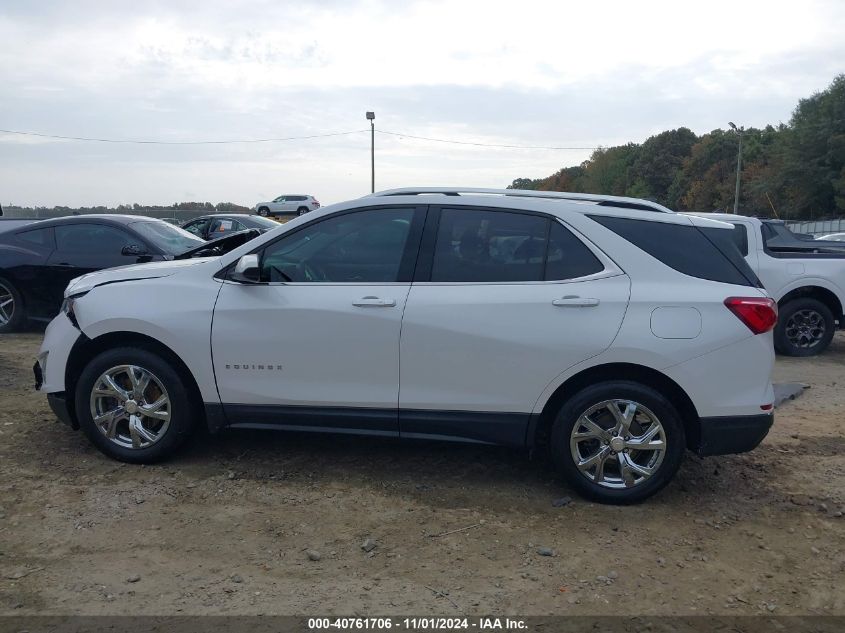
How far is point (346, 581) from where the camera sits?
3.45m

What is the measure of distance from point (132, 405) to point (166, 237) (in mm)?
5447

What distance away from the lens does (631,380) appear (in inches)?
166

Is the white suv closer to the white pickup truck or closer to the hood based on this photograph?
the hood

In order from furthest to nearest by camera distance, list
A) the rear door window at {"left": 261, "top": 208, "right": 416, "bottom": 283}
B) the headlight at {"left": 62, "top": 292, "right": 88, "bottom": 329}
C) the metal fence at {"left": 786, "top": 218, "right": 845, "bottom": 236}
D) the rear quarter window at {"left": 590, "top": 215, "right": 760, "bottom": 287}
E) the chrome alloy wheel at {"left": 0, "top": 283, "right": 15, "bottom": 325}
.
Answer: the metal fence at {"left": 786, "top": 218, "right": 845, "bottom": 236} → the chrome alloy wheel at {"left": 0, "top": 283, "right": 15, "bottom": 325} → the headlight at {"left": 62, "top": 292, "right": 88, "bottom": 329} → the rear door window at {"left": 261, "top": 208, "right": 416, "bottom": 283} → the rear quarter window at {"left": 590, "top": 215, "right": 760, "bottom": 287}

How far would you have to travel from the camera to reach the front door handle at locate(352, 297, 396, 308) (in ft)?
14.3

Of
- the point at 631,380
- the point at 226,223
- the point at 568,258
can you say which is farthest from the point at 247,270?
the point at 226,223

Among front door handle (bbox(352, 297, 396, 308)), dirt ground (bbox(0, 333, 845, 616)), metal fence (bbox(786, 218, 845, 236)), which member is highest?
metal fence (bbox(786, 218, 845, 236))

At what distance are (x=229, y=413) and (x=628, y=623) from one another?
265cm

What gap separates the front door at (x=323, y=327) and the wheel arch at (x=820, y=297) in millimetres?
6572

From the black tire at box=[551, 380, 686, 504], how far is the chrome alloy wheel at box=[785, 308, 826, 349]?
5.98 m

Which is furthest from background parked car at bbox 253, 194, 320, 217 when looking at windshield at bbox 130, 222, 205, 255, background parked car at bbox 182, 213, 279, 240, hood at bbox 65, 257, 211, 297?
hood at bbox 65, 257, 211, 297

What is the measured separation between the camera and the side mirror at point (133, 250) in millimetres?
8859

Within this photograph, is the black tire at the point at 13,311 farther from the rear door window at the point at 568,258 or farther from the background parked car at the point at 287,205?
the background parked car at the point at 287,205

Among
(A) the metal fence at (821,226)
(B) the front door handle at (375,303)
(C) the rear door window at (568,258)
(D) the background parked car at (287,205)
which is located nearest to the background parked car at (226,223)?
(B) the front door handle at (375,303)
